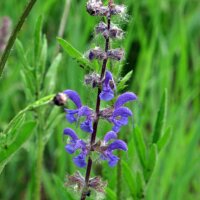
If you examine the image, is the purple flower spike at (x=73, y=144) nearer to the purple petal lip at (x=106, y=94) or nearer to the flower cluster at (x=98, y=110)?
the flower cluster at (x=98, y=110)

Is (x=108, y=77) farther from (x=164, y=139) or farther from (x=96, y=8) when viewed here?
(x=164, y=139)

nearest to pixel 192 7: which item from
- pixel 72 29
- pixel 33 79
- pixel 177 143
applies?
pixel 72 29

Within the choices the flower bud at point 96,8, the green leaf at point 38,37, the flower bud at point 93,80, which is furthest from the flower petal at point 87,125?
the green leaf at point 38,37

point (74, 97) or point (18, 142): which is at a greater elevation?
point (74, 97)

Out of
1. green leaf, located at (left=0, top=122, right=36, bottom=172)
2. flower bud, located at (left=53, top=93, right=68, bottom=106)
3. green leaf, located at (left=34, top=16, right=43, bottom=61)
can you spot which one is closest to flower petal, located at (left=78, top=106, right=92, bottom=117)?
flower bud, located at (left=53, top=93, right=68, bottom=106)

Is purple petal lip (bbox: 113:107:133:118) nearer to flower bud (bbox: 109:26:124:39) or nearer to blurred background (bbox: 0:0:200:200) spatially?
flower bud (bbox: 109:26:124:39)

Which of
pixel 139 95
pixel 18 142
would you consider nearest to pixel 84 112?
pixel 18 142

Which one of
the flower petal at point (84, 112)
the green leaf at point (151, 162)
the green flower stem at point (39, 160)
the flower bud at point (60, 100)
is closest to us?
the flower bud at point (60, 100)
